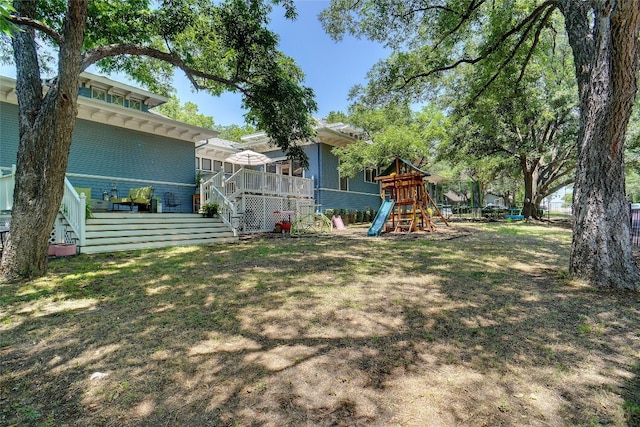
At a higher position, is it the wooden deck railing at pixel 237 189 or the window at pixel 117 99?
the window at pixel 117 99

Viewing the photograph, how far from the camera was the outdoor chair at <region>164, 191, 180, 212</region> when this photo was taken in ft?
45.3

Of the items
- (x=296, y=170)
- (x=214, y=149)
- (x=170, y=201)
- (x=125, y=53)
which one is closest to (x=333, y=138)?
(x=296, y=170)

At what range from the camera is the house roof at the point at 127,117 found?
10.1 meters

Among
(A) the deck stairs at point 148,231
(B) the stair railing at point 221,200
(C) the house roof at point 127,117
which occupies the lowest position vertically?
(A) the deck stairs at point 148,231

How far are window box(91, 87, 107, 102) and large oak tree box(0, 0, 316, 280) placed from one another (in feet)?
6.08

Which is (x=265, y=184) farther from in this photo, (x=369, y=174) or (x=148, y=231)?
(x=369, y=174)

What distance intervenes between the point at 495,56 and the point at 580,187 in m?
6.57

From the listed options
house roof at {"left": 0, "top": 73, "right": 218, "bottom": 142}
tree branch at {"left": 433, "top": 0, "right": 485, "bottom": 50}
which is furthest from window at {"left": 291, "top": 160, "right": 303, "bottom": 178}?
tree branch at {"left": 433, "top": 0, "right": 485, "bottom": 50}

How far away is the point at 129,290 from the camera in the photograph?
4.59 meters

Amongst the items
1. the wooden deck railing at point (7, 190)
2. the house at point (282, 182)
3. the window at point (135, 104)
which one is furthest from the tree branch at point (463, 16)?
the window at point (135, 104)

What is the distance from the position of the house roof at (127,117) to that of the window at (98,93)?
53cm

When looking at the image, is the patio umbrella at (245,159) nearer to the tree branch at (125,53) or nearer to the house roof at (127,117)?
the house roof at (127,117)

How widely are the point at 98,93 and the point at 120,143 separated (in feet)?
7.91

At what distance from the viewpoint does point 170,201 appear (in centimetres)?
1400
